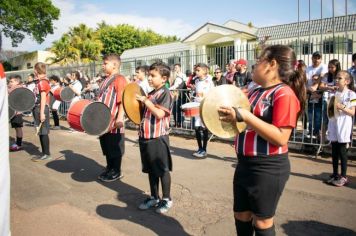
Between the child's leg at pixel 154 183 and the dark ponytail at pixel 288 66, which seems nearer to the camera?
the dark ponytail at pixel 288 66

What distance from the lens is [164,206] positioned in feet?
14.3

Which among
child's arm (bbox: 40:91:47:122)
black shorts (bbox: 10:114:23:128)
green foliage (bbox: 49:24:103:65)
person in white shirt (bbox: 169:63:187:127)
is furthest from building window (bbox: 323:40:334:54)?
green foliage (bbox: 49:24:103:65)

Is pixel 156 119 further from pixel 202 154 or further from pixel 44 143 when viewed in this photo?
pixel 44 143

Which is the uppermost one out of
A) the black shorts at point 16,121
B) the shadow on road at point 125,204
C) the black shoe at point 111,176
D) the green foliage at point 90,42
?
the green foliage at point 90,42

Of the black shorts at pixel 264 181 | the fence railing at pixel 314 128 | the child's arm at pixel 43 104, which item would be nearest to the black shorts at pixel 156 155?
the black shorts at pixel 264 181

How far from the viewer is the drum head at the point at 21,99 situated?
22.9 feet

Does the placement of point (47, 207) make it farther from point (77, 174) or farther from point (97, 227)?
point (77, 174)

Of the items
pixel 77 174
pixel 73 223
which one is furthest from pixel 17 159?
pixel 73 223

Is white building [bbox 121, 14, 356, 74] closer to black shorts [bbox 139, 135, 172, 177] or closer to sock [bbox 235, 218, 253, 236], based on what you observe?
black shorts [bbox 139, 135, 172, 177]

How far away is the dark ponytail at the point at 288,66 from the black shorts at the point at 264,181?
418 millimetres

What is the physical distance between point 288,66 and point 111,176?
4.06 metres

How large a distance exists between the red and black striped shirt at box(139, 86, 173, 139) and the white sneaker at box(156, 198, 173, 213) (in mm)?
854

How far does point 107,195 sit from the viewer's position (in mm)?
5062

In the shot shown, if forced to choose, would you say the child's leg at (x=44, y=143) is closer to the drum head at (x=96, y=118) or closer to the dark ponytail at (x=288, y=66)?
the drum head at (x=96, y=118)
